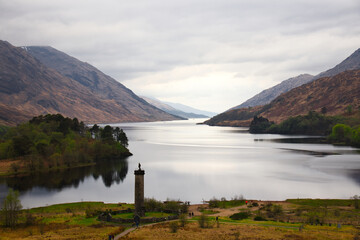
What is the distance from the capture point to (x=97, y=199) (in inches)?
3063

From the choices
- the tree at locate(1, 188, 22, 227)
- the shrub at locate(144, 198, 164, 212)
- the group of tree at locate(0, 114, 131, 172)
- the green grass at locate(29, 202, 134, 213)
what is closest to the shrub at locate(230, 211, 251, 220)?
the shrub at locate(144, 198, 164, 212)

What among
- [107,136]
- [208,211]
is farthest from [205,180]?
[107,136]

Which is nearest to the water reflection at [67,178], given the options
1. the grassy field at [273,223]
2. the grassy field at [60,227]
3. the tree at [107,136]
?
the grassy field at [60,227]

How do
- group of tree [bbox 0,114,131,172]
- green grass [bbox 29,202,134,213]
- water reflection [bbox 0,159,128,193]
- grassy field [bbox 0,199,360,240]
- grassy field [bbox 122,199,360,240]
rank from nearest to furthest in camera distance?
grassy field [bbox 122,199,360,240] → grassy field [bbox 0,199,360,240] → green grass [bbox 29,202,134,213] → water reflection [bbox 0,159,128,193] → group of tree [bbox 0,114,131,172]

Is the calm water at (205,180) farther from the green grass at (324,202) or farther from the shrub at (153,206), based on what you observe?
the shrub at (153,206)

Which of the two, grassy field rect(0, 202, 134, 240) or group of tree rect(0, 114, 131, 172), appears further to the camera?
group of tree rect(0, 114, 131, 172)

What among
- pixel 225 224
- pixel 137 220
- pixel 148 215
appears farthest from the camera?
pixel 148 215

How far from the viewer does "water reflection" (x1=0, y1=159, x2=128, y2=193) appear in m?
89.7

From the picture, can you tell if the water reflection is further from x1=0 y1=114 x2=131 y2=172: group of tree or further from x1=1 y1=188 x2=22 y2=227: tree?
x1=1 y1=188 x2=22 y2=227: tree

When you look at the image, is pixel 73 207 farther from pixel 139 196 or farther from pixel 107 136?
pixel 107 136

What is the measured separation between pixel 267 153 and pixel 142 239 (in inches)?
4484

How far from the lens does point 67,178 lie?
9888cm

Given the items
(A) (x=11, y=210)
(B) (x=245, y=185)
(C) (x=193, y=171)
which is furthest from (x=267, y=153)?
(A) (x=11, y=210)

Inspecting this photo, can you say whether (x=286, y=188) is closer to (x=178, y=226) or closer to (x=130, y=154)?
(x=178, y=226)
